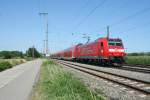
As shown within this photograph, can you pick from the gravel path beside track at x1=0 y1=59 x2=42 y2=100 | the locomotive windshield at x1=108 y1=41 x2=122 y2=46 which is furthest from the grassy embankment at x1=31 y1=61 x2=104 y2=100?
the locomotive windshield at x1=108 y1=41 x2=122 y2=46

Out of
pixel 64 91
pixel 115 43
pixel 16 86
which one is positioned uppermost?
pixel 115 43

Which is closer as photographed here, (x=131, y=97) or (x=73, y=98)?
(x=73, y=98)

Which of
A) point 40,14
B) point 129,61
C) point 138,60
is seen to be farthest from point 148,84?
point 40,14

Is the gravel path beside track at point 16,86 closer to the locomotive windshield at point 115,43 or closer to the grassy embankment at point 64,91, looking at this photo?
the grassy embankment at point 64,91

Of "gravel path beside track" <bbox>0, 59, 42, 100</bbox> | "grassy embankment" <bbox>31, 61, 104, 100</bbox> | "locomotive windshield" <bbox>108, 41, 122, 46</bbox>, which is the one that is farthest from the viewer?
"locomotive windshield" <bbox>108, 41, 122, 46</bbox>

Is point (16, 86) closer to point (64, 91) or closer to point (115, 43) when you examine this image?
point (64, 91)

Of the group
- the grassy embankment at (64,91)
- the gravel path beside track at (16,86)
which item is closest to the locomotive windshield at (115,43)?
the gravel path beside track at (16,86)

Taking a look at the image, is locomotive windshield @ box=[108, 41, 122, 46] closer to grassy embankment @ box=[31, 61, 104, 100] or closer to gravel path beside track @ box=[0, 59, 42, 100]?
gravel path beside track @ box=[0, 59, 42, 100]

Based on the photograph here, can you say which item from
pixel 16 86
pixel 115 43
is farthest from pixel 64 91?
pixel 115 43

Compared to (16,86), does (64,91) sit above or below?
above

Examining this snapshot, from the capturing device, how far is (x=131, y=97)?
10.7m

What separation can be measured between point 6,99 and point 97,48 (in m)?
25.1

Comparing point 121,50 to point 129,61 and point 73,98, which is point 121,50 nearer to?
point 129,61

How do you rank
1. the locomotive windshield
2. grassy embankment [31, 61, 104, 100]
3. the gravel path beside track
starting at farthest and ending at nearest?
the locomotive windshield, the gravel path beside track, grassy embankment [31, 61, 104, 100]
